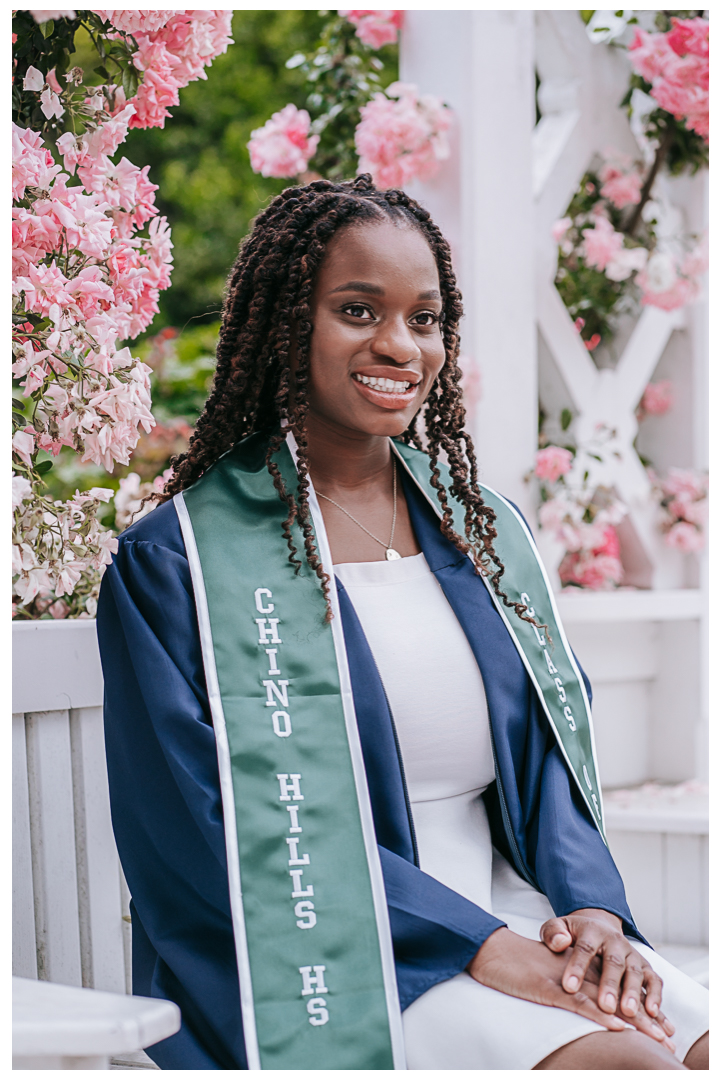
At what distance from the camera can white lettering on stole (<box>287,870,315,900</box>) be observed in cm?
168

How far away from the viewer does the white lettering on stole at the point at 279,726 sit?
1.77m

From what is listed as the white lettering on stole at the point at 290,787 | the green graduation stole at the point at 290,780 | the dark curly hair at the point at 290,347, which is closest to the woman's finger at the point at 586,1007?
the green graduation stole at the point at 290,780

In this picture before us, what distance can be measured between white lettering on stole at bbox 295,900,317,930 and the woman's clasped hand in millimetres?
247

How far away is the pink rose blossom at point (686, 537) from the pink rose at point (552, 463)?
615 mm

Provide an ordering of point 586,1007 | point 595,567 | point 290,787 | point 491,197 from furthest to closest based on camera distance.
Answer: point 595,567 → point 491,197 → point 290,787 → point 586,1007

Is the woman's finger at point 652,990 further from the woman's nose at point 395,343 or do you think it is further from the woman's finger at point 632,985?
the woman's nose at point 395,343

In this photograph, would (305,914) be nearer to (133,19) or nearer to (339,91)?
(133,19)

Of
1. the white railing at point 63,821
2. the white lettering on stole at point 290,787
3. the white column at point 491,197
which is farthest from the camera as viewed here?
the white column at point 491,197

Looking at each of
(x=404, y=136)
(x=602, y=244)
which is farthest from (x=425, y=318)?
(x=602, y=244)

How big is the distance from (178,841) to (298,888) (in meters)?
0.21

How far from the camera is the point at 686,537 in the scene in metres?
3.81

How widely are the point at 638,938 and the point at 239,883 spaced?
674 millimetres

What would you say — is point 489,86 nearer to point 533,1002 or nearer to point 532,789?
point 532,789

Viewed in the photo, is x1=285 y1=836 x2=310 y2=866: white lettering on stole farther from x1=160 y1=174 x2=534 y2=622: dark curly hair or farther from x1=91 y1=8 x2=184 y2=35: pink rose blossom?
x1=91 y1=8 x2=184 y2=35: pink rose blossom
